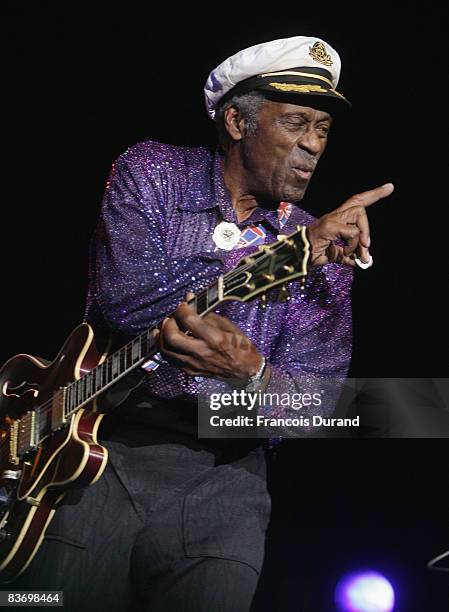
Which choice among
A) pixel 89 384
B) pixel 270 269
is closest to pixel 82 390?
pixel 89 384

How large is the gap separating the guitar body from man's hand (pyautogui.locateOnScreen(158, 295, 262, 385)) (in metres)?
0.41

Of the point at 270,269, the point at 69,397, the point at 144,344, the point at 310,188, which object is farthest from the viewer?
the point at 310,188

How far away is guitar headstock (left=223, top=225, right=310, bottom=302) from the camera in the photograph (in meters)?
2.04

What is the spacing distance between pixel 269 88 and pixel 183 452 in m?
1.13

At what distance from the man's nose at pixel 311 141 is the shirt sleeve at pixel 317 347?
355 mm

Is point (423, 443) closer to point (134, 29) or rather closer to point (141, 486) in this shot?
point (141, 486)

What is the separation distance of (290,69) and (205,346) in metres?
1.00

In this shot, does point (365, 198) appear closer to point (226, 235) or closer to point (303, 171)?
point (303, 171)

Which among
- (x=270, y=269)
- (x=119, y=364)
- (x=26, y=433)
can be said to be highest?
(x=270, y=269)

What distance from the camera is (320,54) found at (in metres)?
2.70

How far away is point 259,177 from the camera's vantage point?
2.69 metres

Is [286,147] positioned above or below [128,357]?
above

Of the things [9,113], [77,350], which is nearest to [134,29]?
[9,113]

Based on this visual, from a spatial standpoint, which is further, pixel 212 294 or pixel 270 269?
pixel 212 294
